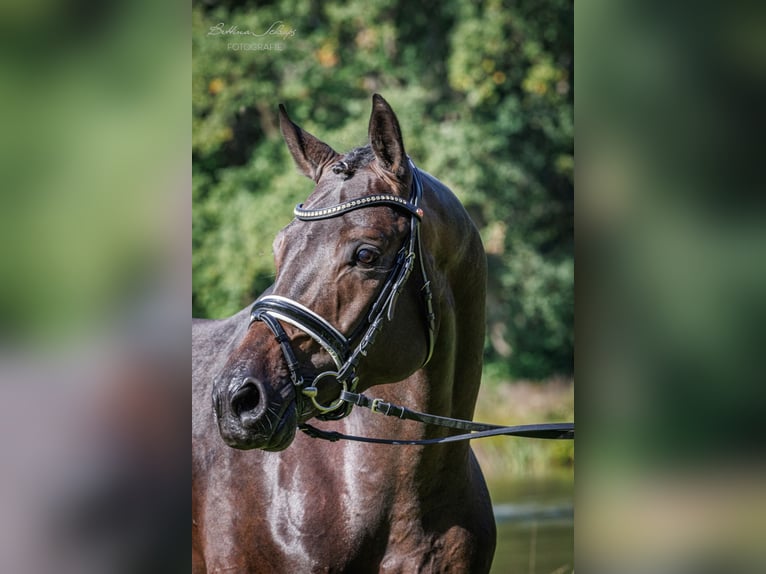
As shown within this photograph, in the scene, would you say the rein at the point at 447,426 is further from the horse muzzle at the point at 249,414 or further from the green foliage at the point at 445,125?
the green foliage at the point at 445,125

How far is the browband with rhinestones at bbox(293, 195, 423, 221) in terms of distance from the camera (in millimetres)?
2669

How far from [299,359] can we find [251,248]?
7919mm

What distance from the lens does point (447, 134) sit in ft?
37.8

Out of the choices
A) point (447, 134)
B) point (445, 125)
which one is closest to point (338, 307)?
point (447, 134)

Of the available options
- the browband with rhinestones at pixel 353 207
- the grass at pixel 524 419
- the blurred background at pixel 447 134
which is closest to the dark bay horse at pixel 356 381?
the browband with rhinestones at pixel 353 207

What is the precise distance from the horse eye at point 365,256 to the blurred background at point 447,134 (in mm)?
7340

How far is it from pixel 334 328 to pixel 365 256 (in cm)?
25

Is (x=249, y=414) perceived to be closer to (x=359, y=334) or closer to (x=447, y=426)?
(x=359, y=334)

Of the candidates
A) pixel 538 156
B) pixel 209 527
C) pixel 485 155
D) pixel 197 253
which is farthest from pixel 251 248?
pixel 209 527

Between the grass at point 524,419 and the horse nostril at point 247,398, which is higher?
the horse nostril at point 247,398

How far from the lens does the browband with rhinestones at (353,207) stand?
8.76 ft
